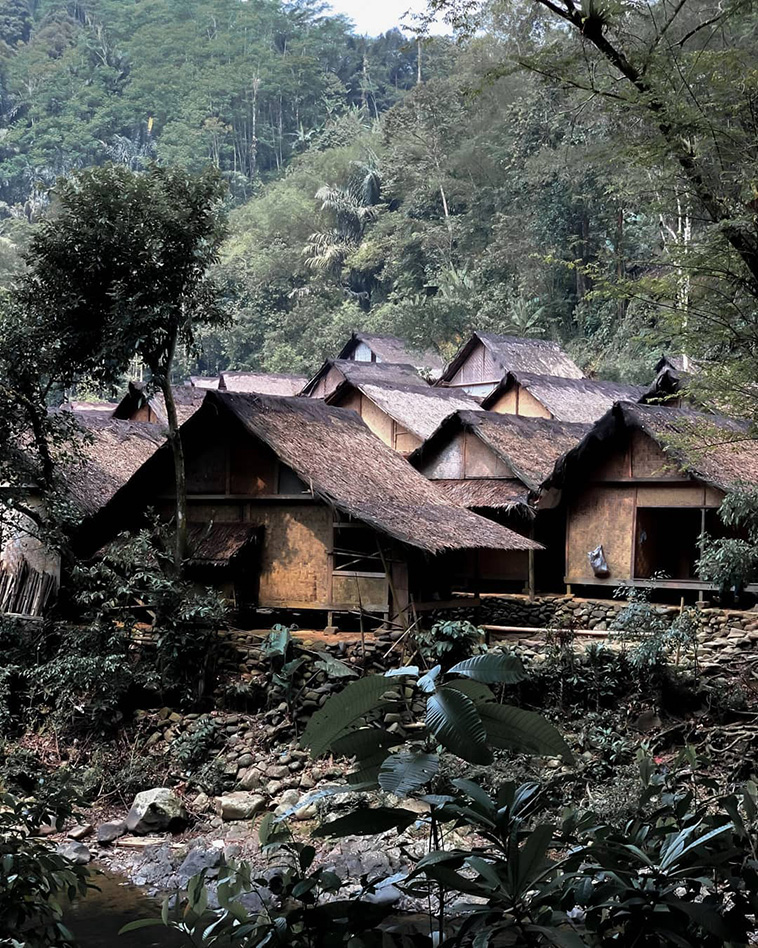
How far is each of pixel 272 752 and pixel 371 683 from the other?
982cm

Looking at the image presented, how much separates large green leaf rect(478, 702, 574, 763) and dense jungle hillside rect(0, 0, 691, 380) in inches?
273

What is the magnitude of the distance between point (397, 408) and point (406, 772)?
20.4m

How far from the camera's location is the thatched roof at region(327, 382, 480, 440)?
22.1 meters

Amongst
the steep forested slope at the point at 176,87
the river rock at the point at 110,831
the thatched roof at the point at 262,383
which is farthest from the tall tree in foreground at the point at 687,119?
the steep forested slope at the point at 176,87

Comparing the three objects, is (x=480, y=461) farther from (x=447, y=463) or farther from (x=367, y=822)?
(x=367, y=822)

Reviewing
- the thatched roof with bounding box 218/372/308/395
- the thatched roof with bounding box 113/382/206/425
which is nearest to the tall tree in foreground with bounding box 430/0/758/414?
the thatched roof with bounding box 113/382/206/425

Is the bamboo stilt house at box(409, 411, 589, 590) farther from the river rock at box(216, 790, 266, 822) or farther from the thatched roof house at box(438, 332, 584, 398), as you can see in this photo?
the thatched roof house at box(438, 332, 584, 398)

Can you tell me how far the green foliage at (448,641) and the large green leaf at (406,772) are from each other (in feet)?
32.5

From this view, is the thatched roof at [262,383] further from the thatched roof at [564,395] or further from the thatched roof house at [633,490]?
the thatched roof house at [633,490]

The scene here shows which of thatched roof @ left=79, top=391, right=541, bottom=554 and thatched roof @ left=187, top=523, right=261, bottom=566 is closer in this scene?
thatched roof @ left=79, top=391, right=541, bottom=554

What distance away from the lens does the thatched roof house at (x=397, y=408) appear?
867 inches

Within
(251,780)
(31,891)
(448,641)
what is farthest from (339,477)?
(31,891)

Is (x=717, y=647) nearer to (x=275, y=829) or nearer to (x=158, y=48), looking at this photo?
(x=275, y=829)

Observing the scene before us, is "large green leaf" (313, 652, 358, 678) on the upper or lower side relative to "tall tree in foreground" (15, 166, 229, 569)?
lower
